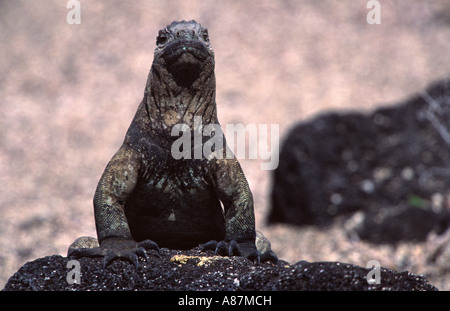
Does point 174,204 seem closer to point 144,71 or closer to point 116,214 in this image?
point 116,214

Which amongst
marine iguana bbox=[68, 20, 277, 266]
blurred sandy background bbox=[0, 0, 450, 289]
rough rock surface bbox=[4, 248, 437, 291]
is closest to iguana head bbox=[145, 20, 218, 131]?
marine iguana bbox=[68, 20, 277, 266]

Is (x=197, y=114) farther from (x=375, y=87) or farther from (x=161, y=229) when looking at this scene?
(x=375, y=87)

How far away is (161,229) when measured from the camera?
483 cm

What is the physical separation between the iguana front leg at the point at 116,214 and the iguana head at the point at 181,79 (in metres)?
0.37

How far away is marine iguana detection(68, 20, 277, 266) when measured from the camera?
4.46 metres

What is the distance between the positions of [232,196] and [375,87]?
13.9 metres

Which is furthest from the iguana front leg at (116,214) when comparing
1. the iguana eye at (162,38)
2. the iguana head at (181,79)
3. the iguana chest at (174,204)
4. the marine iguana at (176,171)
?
the iguana eye at (162,38)

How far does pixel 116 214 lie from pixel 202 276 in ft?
2.59

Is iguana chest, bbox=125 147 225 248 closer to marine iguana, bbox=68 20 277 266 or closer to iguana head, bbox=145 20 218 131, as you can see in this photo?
marine iguana, bbox=68 20 277 266

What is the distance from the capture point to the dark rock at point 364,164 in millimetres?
10562

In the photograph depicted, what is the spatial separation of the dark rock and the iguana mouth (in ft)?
20.7

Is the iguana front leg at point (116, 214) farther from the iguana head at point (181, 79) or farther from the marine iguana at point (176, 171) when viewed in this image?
the iguana head at point (181, 79)

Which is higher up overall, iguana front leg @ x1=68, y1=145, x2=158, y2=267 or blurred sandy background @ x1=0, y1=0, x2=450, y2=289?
blurred sandy background @ x1=0, y1=0, x2=450, y2=289

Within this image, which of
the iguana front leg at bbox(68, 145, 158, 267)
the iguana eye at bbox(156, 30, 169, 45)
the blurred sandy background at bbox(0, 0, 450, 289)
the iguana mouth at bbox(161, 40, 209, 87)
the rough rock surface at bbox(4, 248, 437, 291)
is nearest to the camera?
the rough rock surface at bbox(4, 248, 437, 291)
